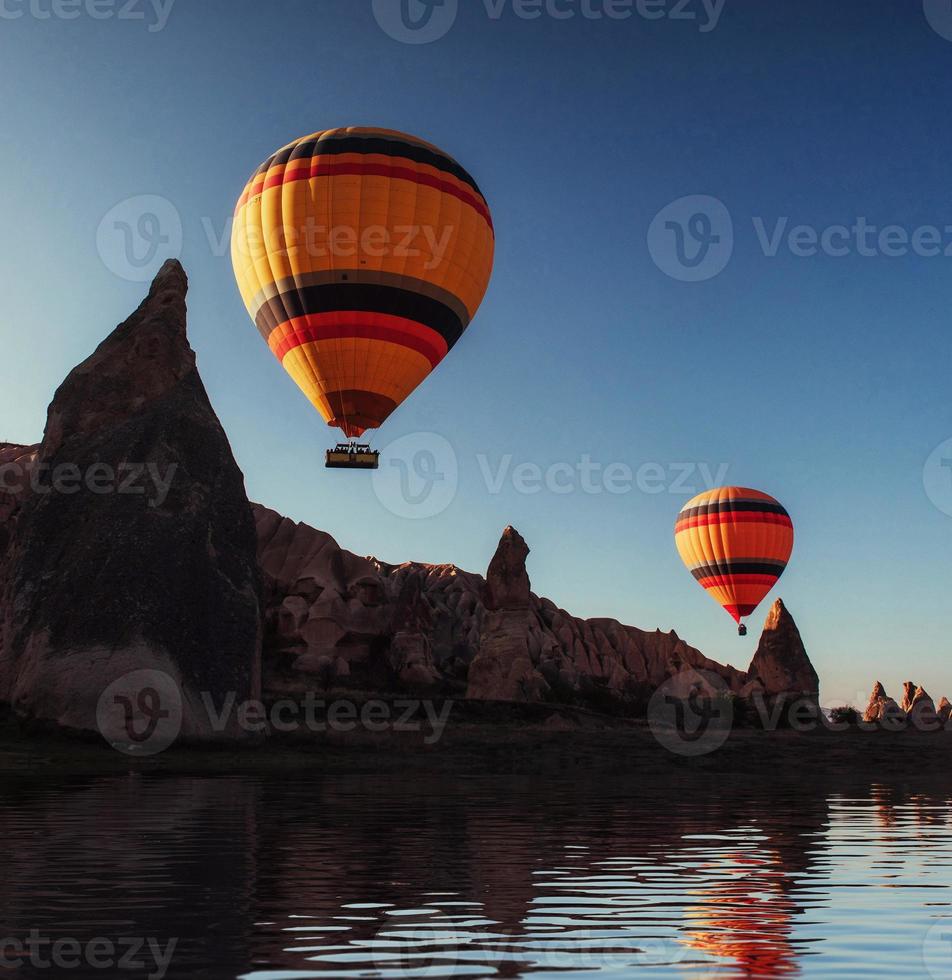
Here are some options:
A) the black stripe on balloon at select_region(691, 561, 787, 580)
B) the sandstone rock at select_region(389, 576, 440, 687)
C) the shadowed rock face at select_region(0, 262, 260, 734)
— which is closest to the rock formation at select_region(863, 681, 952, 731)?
the black stripe on balloon at select_region(691, 561, 787, 580)

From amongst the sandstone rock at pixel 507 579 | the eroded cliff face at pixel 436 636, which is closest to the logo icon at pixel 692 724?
the eroded cliff face at pixel 436 636

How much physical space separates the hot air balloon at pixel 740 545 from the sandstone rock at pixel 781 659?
5.99 meters

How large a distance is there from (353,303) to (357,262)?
1253mm

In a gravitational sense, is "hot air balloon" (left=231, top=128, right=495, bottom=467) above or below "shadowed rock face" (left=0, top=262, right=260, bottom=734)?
above

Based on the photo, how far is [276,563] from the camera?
74.2m

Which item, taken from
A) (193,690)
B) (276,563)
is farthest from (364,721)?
(276,563)

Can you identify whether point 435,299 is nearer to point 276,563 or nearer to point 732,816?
point 732,816

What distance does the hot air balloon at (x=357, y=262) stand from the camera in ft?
108

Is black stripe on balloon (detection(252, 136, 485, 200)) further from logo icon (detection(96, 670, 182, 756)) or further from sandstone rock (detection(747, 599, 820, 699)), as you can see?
sandstone rock (detection(747, 599, 820, 699))

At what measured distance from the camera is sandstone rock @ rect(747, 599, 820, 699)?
69.9 metres

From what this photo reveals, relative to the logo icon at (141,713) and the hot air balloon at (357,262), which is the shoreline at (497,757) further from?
the hot air balloon at (357,262)

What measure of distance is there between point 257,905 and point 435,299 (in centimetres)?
2904

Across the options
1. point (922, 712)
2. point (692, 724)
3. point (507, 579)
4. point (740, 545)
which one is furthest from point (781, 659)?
point (692, 724)

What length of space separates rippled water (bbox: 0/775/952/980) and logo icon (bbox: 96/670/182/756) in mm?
9322
